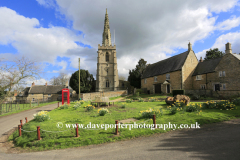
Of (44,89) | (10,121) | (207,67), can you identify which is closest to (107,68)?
(44,89)

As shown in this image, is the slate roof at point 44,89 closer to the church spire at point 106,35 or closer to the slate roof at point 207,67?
the church spire at point 106,35

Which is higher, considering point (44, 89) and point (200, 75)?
point (200, 75)

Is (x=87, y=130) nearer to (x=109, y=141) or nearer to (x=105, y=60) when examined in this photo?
(x=109, y=141)

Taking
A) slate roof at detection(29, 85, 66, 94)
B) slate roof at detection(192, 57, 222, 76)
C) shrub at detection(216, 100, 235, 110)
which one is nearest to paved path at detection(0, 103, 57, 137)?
shrub at detection(216, 100, 235, 110)

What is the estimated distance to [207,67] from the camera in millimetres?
26172

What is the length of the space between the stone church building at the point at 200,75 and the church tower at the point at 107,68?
46.7 ft

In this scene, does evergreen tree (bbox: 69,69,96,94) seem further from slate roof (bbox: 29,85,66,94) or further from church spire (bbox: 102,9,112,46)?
church spire (bbox: 102,9,112,46)

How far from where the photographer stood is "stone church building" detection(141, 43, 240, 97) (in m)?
21.4

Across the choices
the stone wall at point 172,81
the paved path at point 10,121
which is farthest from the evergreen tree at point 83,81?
the paved path at point 10,121

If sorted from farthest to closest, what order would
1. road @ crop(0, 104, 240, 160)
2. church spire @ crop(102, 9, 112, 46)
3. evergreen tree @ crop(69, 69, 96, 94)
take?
church spire @ crop(102, 9, 112, 46), evergreen tree @ crop(69, 69, 96, 94), road @ crop(0, 104, 240, 160)

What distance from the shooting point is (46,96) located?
44.2m

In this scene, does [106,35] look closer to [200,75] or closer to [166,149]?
[200,75]

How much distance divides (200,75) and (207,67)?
213 cm

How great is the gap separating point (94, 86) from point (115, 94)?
14.9m
